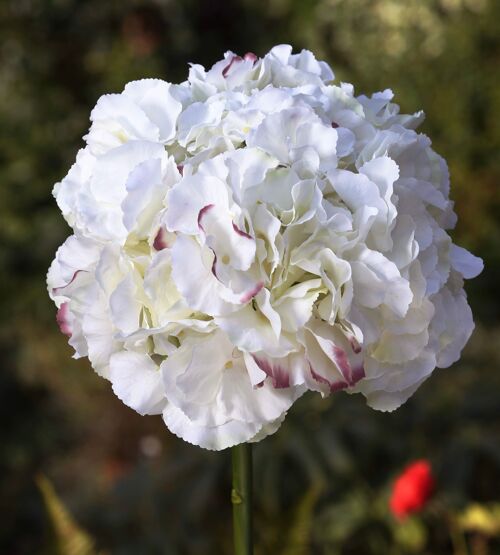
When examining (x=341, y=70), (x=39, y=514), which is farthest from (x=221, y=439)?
(x=341, y=70)

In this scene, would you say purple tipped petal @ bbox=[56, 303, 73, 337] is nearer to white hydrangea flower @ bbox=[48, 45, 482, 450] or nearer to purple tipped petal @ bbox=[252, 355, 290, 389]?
white hydrangea flower @ bbox=[48, 45, 482, 450]

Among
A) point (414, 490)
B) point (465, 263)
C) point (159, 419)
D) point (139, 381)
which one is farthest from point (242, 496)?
point (159, 419)

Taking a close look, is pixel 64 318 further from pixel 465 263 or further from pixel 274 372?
pixel 465 263

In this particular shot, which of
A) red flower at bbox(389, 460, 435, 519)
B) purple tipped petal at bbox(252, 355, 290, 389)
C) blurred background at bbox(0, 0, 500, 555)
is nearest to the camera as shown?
purple tipped petal at bbox(252, 355, 290, 389)

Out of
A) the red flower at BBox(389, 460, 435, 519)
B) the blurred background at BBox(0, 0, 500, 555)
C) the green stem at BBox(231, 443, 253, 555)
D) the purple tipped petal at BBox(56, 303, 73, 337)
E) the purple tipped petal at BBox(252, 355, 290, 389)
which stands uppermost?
the purple tipped petal at BBox(252, 355, 290, 389)

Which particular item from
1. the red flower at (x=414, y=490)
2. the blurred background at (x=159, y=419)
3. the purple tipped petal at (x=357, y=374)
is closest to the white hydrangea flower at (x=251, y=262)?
the purple tipped petal at (x=357, y=374)

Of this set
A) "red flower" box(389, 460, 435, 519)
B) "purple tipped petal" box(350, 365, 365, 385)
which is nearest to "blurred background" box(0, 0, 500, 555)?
"red flower" box(389, 460, 435, 519)
